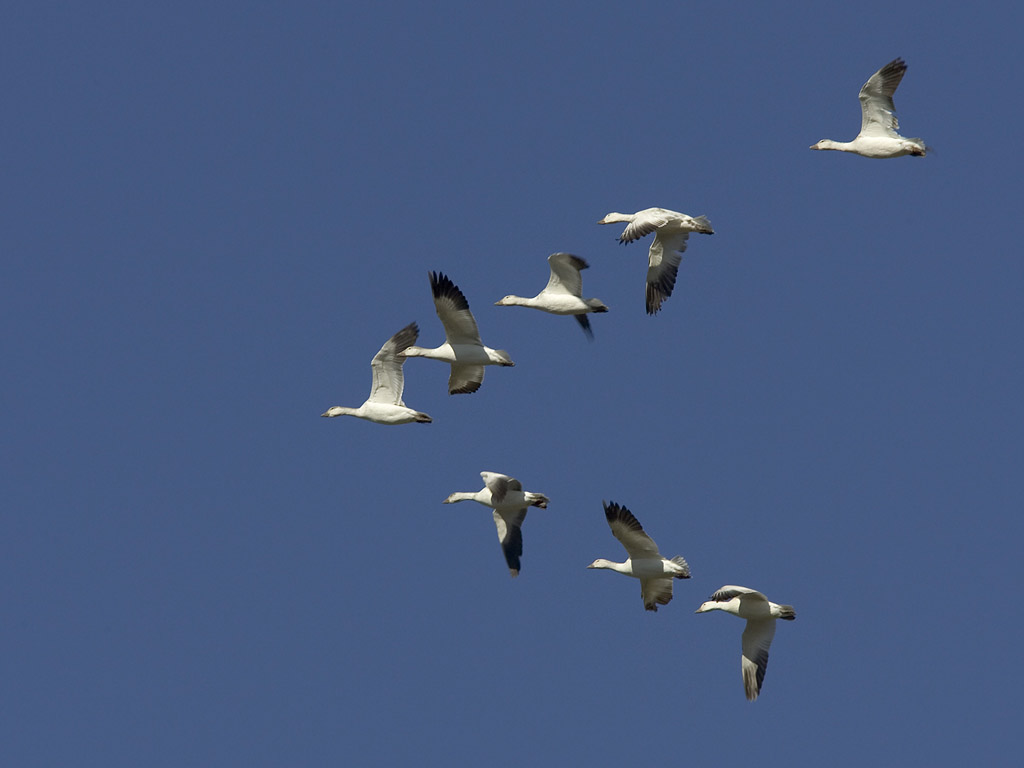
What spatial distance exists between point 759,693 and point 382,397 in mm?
8416

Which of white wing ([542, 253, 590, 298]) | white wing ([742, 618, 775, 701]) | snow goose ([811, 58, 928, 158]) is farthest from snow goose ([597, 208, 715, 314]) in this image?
white wing ([742, 618, 775, 701])

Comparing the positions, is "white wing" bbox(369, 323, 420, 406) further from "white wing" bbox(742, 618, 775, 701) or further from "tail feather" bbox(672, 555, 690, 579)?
"white wing" bbox(742, 618, 775, 701)

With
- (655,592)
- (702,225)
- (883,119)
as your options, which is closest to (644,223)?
(702,225)

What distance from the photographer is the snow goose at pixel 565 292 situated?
25.1 metres

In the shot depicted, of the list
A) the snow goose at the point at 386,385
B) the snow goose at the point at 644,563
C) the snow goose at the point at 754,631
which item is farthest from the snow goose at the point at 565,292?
the snow goose at the point at 754,631

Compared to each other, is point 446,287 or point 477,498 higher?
point 446,287

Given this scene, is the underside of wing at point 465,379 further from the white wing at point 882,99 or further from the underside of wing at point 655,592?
the white wing at point 882,99

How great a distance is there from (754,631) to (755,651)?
37 centimetres

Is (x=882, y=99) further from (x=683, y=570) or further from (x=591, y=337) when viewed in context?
(x=683, y=570)

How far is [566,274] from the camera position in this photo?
25.3m

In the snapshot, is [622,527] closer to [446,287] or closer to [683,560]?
[683,560]

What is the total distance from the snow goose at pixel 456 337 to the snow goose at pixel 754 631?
18.6 ft

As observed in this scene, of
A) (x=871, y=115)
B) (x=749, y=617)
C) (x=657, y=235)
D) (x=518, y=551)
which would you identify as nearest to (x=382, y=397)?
(x=518, y=551)

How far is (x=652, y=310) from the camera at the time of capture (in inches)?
1056
